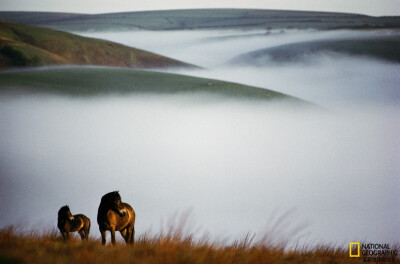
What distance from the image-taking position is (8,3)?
311 cm

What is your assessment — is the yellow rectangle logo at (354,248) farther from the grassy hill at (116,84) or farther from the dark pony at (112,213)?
the dark pony at (112,213)

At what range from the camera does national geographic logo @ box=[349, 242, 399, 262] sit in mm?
2992

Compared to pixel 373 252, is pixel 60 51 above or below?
above

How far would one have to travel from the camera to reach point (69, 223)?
255cm

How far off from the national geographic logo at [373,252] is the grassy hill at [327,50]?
3.33 feet

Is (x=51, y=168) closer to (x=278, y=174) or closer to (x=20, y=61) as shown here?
(x=20, y=61)

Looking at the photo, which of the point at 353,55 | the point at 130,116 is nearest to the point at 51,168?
the point at 130,116

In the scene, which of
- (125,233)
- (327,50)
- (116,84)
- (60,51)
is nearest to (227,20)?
(327,50)

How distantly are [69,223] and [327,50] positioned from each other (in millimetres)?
1657

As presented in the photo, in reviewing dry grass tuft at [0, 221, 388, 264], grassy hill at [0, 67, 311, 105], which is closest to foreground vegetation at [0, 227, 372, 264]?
dry grass tuft at [0, 221, 388, 264]

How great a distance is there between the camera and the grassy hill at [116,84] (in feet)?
9.96

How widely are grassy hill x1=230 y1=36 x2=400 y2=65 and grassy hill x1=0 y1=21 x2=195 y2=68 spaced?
15.8 inches

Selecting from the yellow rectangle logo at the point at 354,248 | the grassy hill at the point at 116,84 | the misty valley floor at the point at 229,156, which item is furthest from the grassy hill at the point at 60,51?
the yellow rectangle logo at the point at 354,248

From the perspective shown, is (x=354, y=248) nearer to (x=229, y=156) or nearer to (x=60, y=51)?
(x=229, y=156)
